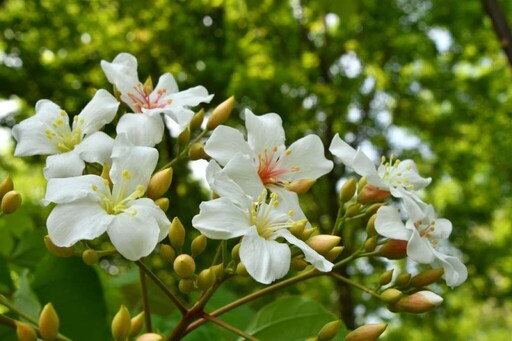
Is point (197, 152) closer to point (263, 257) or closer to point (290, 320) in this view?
point (263, 257)

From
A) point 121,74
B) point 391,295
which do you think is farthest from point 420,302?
point 121,74

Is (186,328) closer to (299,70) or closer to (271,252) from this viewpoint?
(271,252)

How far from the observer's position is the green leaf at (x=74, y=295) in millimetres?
1290

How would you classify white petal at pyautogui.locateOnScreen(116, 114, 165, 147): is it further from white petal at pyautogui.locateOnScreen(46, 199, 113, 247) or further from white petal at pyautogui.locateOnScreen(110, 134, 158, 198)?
white petal at pyautogui.locateOnScreen(46, 199, 113, 247)

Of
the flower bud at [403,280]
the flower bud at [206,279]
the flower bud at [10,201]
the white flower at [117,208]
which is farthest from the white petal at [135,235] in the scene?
the flower bud at [403,280]

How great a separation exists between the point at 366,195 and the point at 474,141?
7.84 meters

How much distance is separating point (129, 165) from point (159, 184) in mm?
63

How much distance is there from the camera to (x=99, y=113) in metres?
1.14

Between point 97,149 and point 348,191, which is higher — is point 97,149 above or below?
above

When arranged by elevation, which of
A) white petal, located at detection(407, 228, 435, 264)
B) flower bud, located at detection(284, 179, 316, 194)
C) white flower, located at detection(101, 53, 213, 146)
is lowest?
white petal, located at detection(407, 228, 435, 264)

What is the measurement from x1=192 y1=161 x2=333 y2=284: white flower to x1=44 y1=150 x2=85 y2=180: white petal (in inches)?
8.2

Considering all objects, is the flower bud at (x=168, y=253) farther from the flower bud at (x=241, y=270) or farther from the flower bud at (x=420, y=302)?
the flower bud at (x=420, y=302)

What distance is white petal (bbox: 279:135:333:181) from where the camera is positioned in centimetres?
119

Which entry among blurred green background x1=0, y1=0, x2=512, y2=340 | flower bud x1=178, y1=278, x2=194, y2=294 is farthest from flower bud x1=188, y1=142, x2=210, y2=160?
blurred green background x1=0, y1=0, x2=512, y2=340
